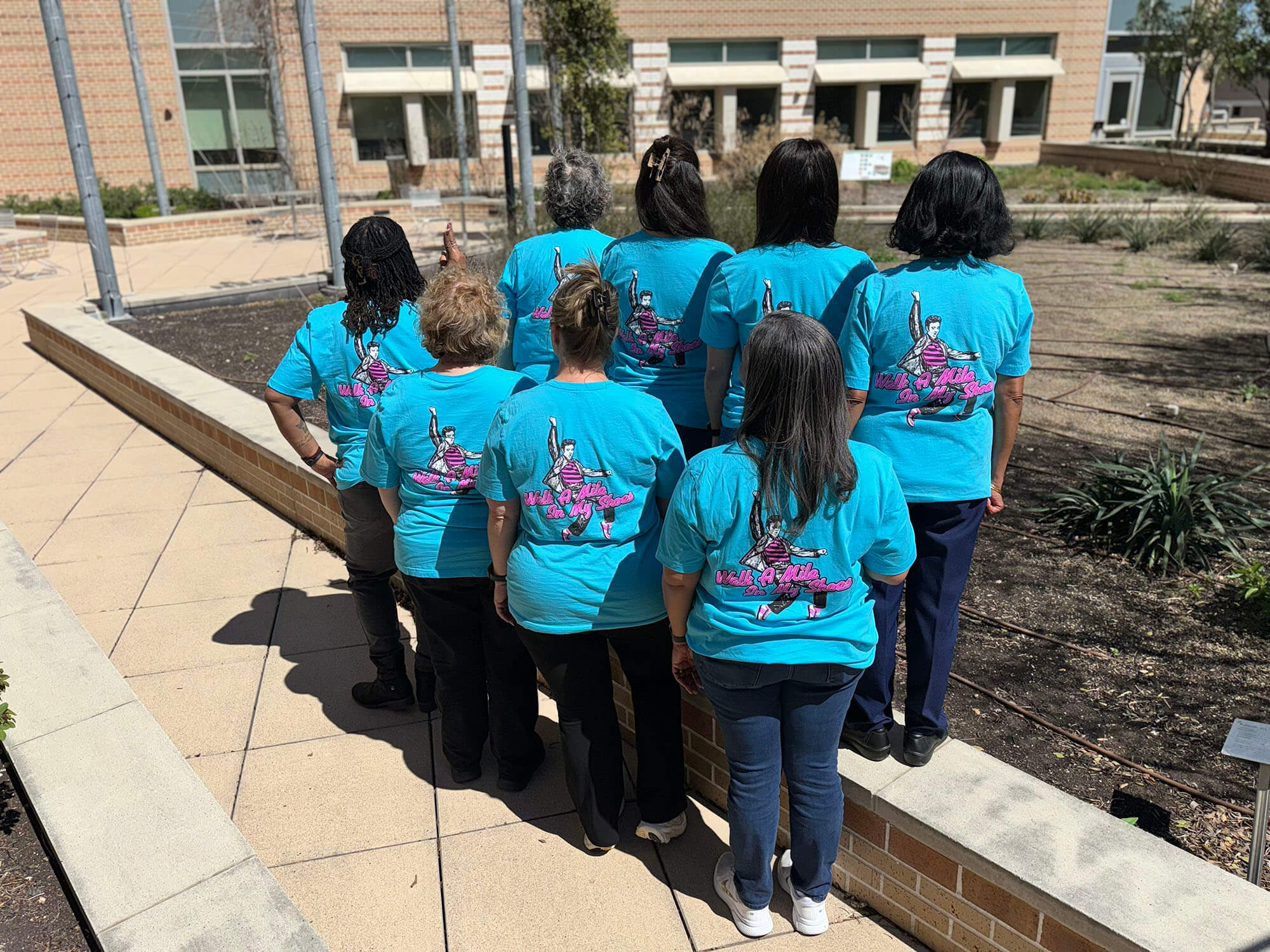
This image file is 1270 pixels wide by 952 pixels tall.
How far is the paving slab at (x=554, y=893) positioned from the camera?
272 cm

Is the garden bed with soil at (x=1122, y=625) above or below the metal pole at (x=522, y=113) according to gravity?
below

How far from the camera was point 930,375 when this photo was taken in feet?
8.64

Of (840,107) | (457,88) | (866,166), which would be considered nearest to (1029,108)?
(840,107)

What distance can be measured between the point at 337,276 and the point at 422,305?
9.22 metres

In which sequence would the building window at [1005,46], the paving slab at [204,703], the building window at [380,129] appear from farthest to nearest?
the building window at [1005,46] → the building window at [380,129] → the paving slab at [204,703]

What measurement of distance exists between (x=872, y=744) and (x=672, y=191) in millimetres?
1865

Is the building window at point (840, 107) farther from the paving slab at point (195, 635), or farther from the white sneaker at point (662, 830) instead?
the white sneaker at point (662, 830)

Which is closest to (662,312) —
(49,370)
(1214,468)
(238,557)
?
(238,557)

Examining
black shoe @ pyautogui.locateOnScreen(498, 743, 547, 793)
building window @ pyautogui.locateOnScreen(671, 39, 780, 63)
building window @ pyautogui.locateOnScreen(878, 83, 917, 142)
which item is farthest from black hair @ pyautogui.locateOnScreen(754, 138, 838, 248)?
building window @ pyautogui.locateOnScreen(878, 83, 917, 142)

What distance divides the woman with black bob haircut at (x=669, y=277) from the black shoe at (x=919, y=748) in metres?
1.27

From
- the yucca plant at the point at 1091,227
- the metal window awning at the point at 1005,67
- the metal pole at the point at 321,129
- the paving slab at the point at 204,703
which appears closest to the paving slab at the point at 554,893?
the paving slab at the point at 204,703

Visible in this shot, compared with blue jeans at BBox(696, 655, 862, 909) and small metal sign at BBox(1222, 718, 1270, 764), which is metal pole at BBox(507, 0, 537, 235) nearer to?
blue jeans at BBox(696, 655, 862, 909)

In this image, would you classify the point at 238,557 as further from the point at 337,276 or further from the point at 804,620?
the point at 337,276

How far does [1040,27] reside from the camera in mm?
31438
